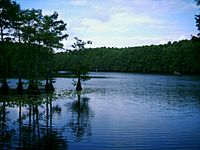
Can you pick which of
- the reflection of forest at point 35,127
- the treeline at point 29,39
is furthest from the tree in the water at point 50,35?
the reflection of forest at point 35,127

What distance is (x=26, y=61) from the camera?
56.4 metres

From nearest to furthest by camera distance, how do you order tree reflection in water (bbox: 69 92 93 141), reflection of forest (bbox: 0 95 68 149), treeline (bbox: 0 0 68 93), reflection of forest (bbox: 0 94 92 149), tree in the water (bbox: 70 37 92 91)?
reflection of forest (bbox: 0 95 68 149) → reflection of forest (bbox: 0 94 92 149) → tree reflection in water (bbox: 69 92 93 141) → treeline (bbox: 0 0 68 93) → tree in the water (bbox: 70 37 92 91)

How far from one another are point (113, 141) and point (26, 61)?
40085 mm

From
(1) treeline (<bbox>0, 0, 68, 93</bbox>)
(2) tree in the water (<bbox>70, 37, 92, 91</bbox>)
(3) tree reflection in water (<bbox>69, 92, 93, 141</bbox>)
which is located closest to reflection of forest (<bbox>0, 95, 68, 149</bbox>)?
(3) tree reflection in water (<bbox>69, 92, 93, 141</bbox>)

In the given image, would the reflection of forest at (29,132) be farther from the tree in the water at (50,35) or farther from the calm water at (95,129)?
the tree in the water at (50,35)

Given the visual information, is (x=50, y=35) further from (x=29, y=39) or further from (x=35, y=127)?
(x=35, y=127)

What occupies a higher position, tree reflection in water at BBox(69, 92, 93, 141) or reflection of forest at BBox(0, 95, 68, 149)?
reflection of forest at BBox(0, 95, 68, 149)

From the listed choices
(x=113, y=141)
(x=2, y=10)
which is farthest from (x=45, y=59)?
(x=113, y=141)

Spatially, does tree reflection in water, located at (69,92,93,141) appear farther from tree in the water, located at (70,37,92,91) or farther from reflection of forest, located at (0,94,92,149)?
tree in the water, located at (70,37,92,91)

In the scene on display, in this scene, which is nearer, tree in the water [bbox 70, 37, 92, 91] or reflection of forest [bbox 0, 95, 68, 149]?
reflection of forest [bbox 0, 95, 68, 149]

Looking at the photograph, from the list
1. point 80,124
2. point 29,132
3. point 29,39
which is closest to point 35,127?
point 29,132

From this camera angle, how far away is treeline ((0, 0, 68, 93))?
44.6 metres

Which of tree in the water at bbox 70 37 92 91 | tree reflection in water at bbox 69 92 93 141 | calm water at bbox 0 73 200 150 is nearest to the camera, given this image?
calm water at bbox 0 73 200 150

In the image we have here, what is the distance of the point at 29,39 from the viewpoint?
171ft
